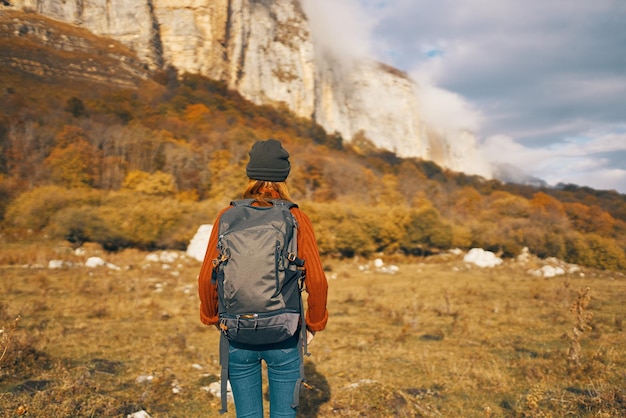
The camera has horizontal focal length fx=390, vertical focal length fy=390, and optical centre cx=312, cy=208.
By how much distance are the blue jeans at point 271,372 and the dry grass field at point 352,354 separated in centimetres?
182

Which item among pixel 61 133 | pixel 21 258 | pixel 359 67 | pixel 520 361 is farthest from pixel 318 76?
pixel 520 361

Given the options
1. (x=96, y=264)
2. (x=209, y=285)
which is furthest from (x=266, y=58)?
(x=209, y=285)

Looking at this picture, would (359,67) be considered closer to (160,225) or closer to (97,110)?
(97,110)

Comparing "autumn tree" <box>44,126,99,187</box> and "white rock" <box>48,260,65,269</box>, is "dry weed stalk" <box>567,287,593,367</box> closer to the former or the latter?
"white rock" <box>48,260,65,269</box>

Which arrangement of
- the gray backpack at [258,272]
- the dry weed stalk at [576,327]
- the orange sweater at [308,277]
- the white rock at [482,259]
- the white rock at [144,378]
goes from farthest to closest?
the white rock at [482,259] < the dry weed stalk at [576,327] < the white rock at [144,378] < the orange sweater at [308,277] < the gray backpack at [258,272]

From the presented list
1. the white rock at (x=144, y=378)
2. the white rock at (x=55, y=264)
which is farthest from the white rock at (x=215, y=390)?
the white rock at (x=55, y=264)

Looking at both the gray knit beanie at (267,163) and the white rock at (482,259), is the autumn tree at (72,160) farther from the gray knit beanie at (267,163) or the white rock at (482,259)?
the gray knit beanie at (267,163)

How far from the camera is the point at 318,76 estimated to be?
7256 centimetres

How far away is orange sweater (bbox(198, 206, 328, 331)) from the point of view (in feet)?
6.10

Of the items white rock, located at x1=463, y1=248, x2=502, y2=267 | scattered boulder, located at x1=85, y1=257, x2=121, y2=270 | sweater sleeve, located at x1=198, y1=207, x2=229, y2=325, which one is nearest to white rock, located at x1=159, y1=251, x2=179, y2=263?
scattered boulder, located at x1=85, y1=257, x2=121, y2=270

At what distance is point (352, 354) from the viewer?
5.40 m

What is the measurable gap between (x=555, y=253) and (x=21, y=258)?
24382 mm

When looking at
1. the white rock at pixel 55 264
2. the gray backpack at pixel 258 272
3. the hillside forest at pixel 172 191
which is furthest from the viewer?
the hillside forest at pixel 172 191

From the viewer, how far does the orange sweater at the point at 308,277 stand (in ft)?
6.10
